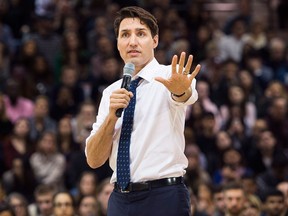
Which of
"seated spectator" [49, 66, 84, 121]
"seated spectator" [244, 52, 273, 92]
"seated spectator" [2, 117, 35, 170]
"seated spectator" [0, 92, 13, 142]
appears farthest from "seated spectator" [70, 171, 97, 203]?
"seated spectator" [244, 52, 273, 92]

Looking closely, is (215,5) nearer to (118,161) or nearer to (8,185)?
(8,185)

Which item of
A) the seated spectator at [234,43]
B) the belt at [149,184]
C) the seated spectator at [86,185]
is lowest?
the seated spectator at [86,185]

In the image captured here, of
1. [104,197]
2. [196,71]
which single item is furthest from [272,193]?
[196,71]

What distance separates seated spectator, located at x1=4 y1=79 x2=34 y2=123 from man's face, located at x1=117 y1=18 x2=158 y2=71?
674 centimetres

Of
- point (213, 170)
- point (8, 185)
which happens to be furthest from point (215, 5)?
point (8, 185)

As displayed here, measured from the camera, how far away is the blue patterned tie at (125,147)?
4.49m

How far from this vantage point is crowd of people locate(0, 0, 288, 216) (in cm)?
933

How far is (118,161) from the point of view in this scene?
4.51m

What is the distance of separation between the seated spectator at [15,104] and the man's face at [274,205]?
3819mm

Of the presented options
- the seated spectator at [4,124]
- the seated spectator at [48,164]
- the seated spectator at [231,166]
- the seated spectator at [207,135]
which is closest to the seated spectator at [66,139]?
the seated spectator at [48,164]

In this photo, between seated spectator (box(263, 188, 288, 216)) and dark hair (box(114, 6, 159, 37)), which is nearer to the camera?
dark hair (box(114, 6, 159, 37))

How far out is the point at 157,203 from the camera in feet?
14.6

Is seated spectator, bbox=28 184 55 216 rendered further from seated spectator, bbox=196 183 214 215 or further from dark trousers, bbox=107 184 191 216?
dark trousers, bbox=107 184 191 216

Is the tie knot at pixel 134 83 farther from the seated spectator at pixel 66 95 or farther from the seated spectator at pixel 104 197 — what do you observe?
the seated spectator at pixel 66 95
